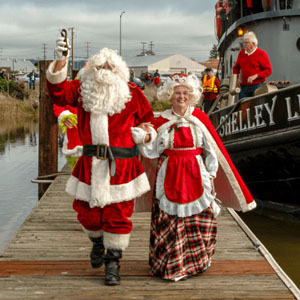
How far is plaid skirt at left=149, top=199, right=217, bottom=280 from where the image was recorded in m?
3.84

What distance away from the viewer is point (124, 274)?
3.99 meters

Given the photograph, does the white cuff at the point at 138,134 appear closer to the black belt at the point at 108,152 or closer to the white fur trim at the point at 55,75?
the black belt at the point at 108,152

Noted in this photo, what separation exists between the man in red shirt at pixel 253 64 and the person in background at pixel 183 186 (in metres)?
3.89

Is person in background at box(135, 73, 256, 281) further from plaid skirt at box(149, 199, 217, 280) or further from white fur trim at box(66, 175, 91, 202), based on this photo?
white fur trim at box(66, 175, 91, 202)

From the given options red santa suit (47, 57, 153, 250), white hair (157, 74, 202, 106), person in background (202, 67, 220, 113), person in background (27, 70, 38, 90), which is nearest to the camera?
red santa suit (47, 57, 153, 250)

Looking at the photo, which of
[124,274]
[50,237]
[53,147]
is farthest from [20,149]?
[124,274]

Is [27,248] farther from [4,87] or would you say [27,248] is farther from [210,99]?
[4,87]

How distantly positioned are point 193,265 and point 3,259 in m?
1.54

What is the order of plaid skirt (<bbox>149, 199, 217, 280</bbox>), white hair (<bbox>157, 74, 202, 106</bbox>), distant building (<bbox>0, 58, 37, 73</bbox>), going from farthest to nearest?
distant building (<bbox>0, 58, 37, 73</bbox>) → white hair (<bbox>157, 74, 202, 106</bbox>) → plaid skirt (<bbox>149, 199, 217, 280</bbox>)

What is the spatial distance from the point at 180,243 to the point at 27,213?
5.96 metres

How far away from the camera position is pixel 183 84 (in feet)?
13.0

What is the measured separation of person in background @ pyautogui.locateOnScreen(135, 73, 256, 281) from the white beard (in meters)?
0.38

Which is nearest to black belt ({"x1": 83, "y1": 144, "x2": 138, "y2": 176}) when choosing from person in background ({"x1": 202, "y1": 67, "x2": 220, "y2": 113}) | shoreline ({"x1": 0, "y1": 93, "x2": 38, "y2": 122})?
person in background ({"x1": 202, "y1": 67, "x2": 220, "y2": 113})

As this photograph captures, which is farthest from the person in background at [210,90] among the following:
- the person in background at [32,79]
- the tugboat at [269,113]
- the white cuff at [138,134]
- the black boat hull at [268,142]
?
the person in background at [32,79]
